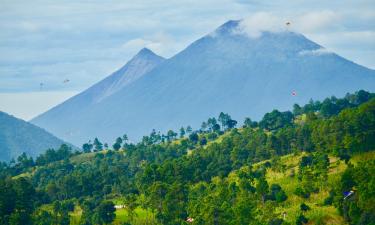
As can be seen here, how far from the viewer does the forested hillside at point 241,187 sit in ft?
316

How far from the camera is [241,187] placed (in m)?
110

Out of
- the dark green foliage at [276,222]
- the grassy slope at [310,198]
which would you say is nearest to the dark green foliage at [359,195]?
the grassy slope at [310,198]

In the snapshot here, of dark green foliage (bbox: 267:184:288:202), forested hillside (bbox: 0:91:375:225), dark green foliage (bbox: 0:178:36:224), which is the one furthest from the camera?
dark green foliage (bbox: 0:178:36:224)

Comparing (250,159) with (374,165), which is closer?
(374,165)

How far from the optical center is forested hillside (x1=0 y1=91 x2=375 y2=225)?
96.2 metres

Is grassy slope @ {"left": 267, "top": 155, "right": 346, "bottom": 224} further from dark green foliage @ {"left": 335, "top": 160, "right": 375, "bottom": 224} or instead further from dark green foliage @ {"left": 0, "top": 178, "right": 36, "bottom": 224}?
dark green foliage @ {"left": 0, "top": 178, "right": 36, "bottom": 224}

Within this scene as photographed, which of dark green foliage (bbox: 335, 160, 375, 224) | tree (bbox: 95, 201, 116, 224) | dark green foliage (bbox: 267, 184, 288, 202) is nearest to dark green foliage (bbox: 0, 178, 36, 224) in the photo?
tree (bbox: 95, 201, 116, 224)

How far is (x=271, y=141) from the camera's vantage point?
143m

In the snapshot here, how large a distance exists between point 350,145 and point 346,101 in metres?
64.4

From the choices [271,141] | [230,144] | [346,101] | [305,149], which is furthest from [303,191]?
[346,101]

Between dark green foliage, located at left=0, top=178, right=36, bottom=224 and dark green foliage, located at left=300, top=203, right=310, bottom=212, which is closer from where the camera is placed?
dark green foliage, located at left=300, top=203, right=310, bottom=212

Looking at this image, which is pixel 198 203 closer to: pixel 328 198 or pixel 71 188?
pixel 328 198

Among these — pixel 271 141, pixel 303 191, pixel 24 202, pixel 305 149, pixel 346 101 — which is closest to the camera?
pixel 303 191

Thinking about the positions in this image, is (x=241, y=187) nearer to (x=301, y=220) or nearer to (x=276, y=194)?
(x=276, y=194)
